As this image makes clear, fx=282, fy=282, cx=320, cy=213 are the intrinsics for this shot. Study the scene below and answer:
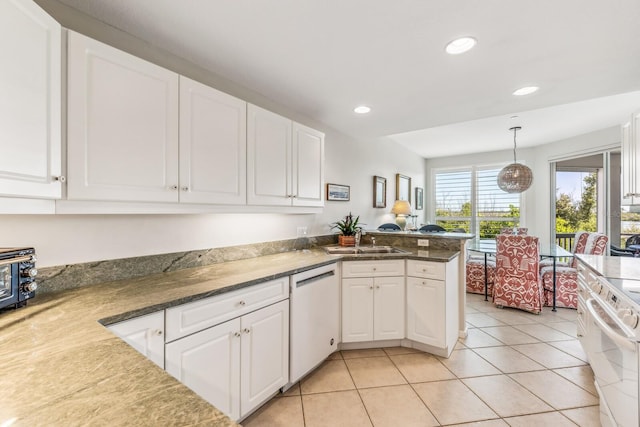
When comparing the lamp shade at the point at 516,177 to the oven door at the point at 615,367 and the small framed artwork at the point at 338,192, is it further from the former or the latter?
the oven door at the point at 615,367

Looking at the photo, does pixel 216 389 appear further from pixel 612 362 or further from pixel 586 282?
pixel 586 282

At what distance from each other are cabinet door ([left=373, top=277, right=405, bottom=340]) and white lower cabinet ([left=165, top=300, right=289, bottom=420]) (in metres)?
1.01

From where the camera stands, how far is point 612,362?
56.7 inches

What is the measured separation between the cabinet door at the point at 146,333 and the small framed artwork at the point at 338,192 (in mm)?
2376

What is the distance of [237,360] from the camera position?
161 centimetres

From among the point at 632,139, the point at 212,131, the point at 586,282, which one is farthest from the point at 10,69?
the point at 632,139

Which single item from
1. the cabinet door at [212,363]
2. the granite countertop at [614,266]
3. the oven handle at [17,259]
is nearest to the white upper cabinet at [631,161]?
the granite countertop at [614,266]

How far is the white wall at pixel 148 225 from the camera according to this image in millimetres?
1401

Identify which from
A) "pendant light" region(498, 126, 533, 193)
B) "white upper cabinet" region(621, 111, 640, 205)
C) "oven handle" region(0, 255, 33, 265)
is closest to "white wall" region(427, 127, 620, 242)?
"pendant light" region(498, 126, 533, 193)

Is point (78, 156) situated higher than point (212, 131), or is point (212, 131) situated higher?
point (212, 131)

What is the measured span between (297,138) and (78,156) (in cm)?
158

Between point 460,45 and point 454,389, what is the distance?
2.35 metres

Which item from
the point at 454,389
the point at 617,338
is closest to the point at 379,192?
the point at 454,389

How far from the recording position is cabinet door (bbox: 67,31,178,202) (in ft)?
4.04
